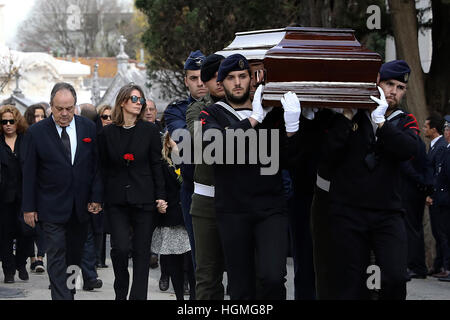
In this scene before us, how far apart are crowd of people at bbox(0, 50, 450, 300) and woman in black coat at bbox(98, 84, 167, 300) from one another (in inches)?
0.5

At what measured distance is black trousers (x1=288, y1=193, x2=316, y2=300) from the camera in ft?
24.1

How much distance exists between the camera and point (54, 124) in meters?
8.45

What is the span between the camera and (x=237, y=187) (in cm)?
623

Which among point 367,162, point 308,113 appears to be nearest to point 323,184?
point 367,162

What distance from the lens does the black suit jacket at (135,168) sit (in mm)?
8359

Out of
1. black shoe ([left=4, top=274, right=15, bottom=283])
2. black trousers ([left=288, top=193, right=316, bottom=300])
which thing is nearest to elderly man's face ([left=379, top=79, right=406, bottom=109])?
black trousers ([left=288, top=193, right=316, bottom=300])

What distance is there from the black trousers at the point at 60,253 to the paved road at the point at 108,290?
133 cm

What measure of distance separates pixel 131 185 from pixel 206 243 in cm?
172

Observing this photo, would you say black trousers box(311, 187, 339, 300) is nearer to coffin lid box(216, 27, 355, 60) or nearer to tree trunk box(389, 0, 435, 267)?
coffin lid box(216, 27, 355, 60)

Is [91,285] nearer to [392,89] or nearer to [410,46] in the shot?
[392,89]

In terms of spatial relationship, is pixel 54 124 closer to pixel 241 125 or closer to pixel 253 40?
pixel 253 40
